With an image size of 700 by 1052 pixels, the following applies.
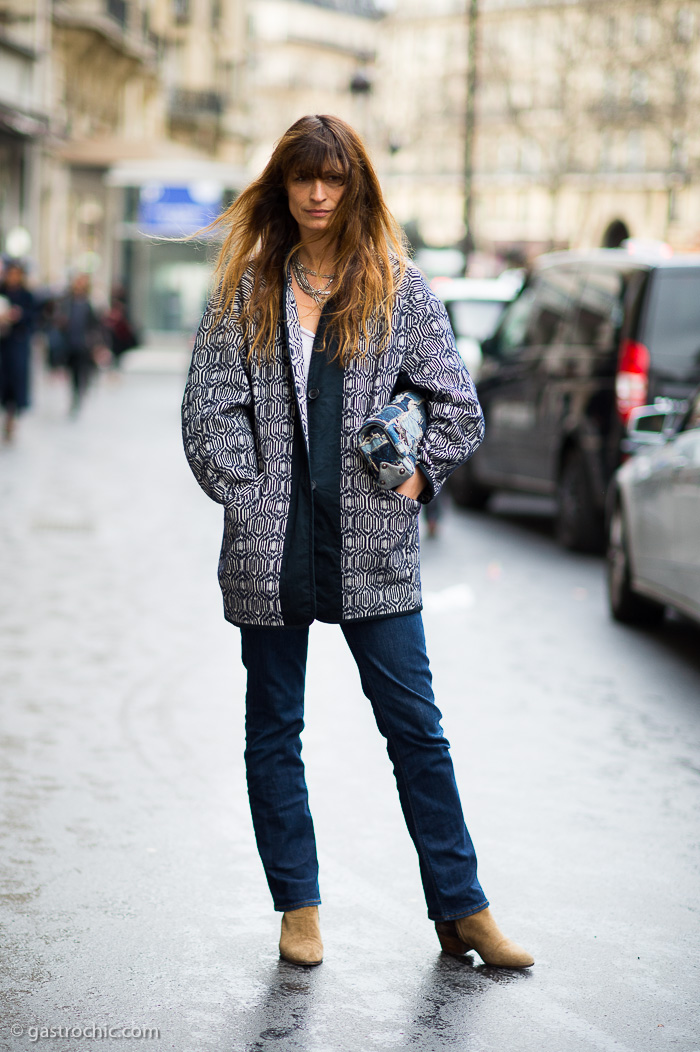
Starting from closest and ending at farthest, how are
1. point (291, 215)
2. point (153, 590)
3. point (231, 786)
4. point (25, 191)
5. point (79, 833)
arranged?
point (291, 215) → point (79, 833) → point (231, 786) → point (153, 590) → point (25, 191)

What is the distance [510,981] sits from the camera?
3.63 meters

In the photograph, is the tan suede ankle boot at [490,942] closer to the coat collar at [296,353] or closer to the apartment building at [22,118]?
the coat collar at [296,353]

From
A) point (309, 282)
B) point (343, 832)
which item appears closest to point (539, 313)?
point (343, 832)

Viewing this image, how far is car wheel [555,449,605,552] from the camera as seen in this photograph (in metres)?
11.0

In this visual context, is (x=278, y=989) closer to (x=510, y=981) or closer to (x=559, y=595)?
(x=510, y=981)

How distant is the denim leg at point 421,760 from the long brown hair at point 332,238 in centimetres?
64

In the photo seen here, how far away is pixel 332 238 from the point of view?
3658mm

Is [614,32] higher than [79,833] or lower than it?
higher

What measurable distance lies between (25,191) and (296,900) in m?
34.7

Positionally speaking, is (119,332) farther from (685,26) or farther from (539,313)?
(539,313)

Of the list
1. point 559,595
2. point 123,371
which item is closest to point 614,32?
point 123,371

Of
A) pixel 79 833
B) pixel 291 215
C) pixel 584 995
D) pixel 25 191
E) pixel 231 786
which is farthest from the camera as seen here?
pixel 25 191

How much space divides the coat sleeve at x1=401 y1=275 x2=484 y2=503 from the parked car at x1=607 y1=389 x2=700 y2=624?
360cm

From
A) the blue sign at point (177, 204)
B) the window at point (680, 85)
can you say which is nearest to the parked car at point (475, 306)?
the blue sign at point (177, 204)
